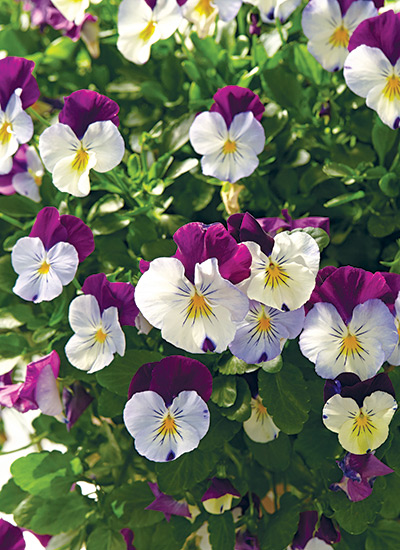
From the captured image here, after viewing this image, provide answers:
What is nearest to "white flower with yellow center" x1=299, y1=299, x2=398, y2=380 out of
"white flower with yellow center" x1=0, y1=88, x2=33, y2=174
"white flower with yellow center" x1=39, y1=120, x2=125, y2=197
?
"white flower with yellow center" x1=39, y1=120, x2=125, y2=197

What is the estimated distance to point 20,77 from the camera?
2.34 feet

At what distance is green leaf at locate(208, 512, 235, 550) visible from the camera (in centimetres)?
71

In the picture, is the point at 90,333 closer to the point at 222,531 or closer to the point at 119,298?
the point at 119,298

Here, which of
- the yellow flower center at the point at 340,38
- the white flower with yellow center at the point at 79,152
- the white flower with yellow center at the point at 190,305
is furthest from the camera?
the yellow flower center at the point at 340,38

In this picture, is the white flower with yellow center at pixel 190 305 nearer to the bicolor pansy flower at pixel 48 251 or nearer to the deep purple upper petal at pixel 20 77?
the bicolor pansy flower at pixel 48 251

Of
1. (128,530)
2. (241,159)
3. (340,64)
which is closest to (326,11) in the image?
(340,64)

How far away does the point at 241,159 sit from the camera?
0.72m

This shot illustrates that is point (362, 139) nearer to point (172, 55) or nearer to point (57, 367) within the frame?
point (172, 55)

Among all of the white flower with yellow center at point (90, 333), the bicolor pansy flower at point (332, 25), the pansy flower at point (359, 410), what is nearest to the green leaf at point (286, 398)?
the pansy flower at point (359, 410)

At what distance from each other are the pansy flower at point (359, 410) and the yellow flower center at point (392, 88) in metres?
0.27

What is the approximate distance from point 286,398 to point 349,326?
3.8 inches

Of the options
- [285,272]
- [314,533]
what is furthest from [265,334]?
[314,533]

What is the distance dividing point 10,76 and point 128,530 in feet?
1.67

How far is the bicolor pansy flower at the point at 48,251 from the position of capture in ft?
2.19
